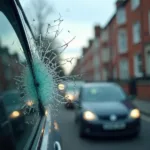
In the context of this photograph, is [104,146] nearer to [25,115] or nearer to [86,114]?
[86,114]

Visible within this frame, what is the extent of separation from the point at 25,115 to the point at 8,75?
1.19 ft

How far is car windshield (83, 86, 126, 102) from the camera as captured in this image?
763cm

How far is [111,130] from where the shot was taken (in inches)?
256

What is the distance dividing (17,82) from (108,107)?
17.0ft

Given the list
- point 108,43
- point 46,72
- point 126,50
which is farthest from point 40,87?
point 108,43

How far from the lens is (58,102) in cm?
211

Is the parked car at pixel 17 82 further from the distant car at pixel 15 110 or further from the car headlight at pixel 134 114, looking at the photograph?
the car headlight at pixel 134 114

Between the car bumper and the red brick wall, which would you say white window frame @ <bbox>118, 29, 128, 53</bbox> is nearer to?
the red brick wall

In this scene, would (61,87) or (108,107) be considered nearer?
(61,87)

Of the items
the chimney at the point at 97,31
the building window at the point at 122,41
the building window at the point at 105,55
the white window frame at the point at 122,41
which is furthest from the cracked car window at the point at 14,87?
the chimney at the point at 97,31

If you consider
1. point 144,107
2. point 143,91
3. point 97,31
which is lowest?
point 143,91

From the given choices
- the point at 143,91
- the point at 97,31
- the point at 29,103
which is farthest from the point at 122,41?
the point at 29,103

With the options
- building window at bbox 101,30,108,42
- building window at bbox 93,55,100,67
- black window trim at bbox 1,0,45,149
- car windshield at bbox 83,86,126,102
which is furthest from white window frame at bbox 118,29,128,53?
black window trim at bbox 1,0,45,149

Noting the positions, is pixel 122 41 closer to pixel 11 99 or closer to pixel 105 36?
pixel 105 36
